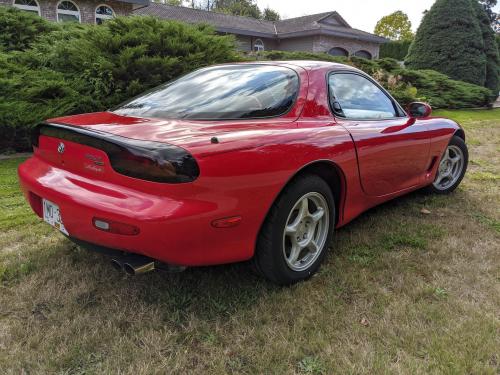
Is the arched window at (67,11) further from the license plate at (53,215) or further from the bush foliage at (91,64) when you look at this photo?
the license plate at (53,215)

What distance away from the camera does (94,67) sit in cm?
635

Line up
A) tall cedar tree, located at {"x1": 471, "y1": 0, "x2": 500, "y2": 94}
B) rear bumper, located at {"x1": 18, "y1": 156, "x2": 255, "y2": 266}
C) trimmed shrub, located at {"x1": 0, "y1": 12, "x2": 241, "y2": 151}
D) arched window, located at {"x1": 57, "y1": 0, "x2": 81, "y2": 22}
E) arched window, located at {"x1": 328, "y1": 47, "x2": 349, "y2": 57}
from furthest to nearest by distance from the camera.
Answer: arched window, located at {"x1": 328, "y1": 47, "x2": 349, "y2": 57}
arched window, located at {"x1": 57, "y1": 0, "x2": 81, "y2": 22}
tall cedar tree, located at {"x1": 471, "y1": 0, "x2": 500, "y2": 94}
trimmed shrub, located at {"x1": 0, "y1": 12, "x2": 241, "y2": 151}
rear bumper, located at {"x1": 18, "y1": 156, "x2": 255, "y2": 266}

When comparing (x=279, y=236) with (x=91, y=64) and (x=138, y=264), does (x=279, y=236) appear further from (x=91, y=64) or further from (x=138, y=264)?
(x=91, y=64)

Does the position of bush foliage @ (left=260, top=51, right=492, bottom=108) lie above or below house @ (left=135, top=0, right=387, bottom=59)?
below

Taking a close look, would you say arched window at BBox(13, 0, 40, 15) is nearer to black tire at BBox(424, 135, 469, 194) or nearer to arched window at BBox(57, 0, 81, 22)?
arched window at BBox(57, 0, 81, 22)

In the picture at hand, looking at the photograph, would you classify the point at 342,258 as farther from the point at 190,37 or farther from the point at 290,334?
the point at 190,37

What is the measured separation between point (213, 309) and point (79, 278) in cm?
93

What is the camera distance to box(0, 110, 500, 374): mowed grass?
6.40 ft

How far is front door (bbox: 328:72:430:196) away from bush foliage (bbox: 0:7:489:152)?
400 centimetres

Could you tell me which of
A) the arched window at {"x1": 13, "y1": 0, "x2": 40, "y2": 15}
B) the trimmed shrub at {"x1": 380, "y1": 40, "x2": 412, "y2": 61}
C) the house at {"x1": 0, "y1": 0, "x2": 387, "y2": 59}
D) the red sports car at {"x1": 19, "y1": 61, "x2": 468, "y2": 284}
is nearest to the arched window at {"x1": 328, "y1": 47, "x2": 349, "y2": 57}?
the house at {"x1": 0, "y1": 0, "x2": 387, "y2": 59}

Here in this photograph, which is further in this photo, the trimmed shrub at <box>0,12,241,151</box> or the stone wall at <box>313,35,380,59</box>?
the stone wall at <box>313,35,380,59</box>

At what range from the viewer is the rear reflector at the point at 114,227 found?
193 centimetres

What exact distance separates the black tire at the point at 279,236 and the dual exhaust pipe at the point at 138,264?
50cm

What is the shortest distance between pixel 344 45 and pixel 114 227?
29637 millimetres
